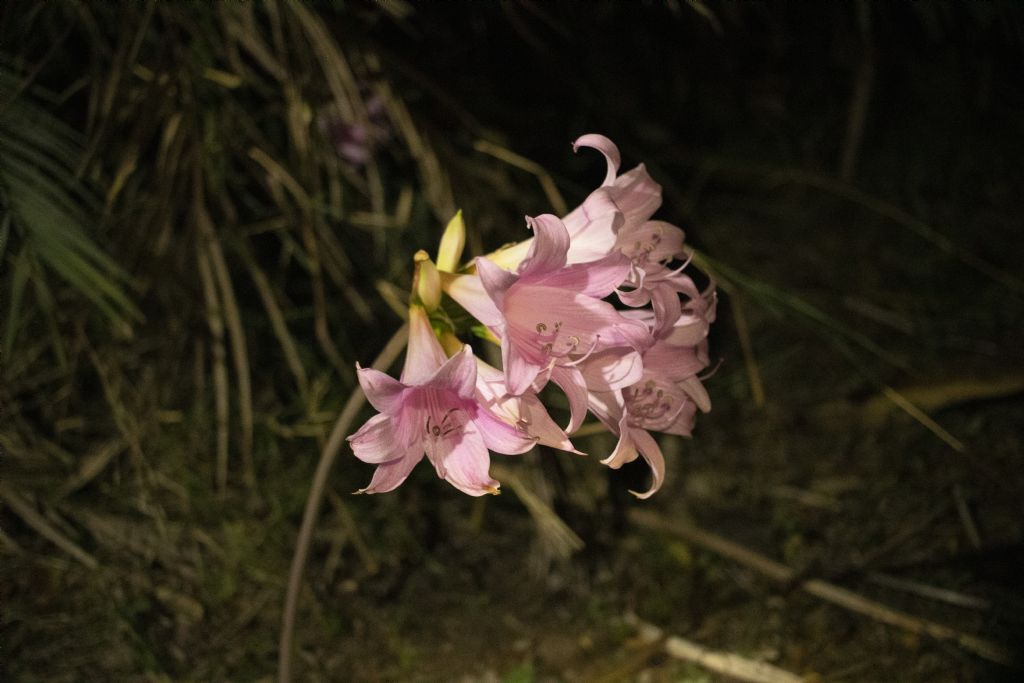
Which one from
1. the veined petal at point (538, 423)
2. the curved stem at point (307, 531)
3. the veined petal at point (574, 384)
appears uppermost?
the veined petal at point (574, 384)

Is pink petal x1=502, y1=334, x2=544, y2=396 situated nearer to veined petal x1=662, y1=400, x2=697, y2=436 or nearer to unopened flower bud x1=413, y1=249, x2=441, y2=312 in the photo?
unopened flower bud x1=413, y1=249, x2=441, y2=312

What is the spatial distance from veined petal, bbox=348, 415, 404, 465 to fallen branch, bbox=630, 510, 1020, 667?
121 cm

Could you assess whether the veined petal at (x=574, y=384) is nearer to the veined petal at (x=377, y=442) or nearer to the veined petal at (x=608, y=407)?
the veined petal at (x=608, y=407)

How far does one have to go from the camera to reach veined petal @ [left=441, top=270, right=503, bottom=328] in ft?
3.71

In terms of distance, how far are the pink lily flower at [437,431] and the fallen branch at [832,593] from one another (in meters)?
1.13

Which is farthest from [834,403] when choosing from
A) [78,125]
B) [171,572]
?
[78,125]

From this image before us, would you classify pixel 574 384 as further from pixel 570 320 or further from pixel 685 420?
pixel 685 420

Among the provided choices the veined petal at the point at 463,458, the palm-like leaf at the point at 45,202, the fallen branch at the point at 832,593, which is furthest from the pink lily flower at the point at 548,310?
the fallen branch at the point at 832,593

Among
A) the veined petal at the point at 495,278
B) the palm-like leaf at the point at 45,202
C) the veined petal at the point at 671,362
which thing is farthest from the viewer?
the palm-like leaf at the point at 45,202

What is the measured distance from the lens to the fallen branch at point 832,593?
1769 mm

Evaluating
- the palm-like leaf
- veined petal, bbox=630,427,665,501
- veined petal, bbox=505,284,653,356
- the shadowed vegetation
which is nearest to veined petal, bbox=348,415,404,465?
veined petal, bbox=505,284,653,356

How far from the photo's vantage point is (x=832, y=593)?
193 cm

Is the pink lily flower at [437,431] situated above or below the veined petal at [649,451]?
above

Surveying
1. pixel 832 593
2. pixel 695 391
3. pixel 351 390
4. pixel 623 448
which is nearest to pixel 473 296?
pixel 623 448
